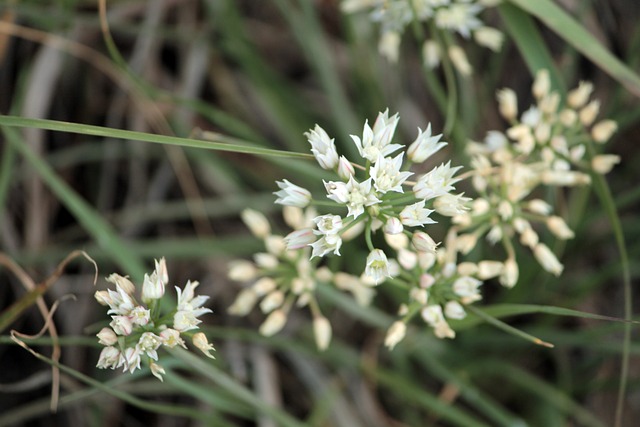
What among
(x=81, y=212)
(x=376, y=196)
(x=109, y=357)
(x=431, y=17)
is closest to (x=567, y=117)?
(x=431, y=17)

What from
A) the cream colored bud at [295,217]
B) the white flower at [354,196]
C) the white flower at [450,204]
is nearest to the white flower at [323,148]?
the white flower at [354,196]

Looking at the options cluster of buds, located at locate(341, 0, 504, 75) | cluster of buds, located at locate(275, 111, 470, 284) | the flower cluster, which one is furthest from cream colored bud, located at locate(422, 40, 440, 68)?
cluster of buds, located at locate(275, 111, 470, 284)

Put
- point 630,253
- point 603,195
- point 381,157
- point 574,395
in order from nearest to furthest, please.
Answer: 1. point 381,157
2. point 603,195
3. point 630,253
4. point 574,395

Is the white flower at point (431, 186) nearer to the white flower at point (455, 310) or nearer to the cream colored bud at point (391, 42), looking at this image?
the white flower at point (455, 310)

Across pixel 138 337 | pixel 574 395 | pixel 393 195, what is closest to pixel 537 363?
pixel 574 395

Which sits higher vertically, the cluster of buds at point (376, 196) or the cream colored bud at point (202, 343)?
the cluster of buds at point (376, 196)

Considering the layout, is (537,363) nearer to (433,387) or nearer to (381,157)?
(433,387)
